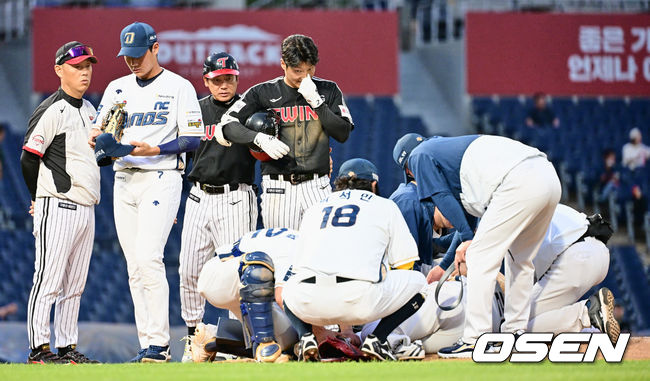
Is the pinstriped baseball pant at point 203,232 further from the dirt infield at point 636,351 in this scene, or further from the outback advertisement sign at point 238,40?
the outback advertisement sign at point 238,40

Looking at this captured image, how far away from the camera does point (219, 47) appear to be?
16234 millimetres

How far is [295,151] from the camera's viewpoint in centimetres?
704

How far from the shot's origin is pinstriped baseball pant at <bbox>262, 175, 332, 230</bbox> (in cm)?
706

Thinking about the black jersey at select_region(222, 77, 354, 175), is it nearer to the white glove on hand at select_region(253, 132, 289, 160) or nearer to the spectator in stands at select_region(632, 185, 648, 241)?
the white glove on hand at select_region(253, 132, 289, 160)

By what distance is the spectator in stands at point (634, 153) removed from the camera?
1631cm

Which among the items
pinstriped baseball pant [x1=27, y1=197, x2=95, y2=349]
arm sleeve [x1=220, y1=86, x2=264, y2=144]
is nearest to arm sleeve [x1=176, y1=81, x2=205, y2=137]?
arm sleeve [x1=220, y1=86, x2=264, y2=144]

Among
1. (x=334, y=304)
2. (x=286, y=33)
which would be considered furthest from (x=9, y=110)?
(x=334, y=304)

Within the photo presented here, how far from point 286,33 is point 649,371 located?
12.5 m

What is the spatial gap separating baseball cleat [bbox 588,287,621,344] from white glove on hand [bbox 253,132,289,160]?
2.36 m

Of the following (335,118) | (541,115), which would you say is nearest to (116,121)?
(335,118)

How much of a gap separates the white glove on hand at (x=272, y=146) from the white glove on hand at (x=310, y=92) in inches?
14.4

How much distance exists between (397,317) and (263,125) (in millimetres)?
1754

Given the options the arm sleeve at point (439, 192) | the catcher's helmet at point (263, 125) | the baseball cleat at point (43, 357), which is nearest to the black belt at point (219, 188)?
the catcher's helmet at point (263, 125)

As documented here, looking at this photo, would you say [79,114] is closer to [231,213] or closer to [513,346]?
[231,213]
